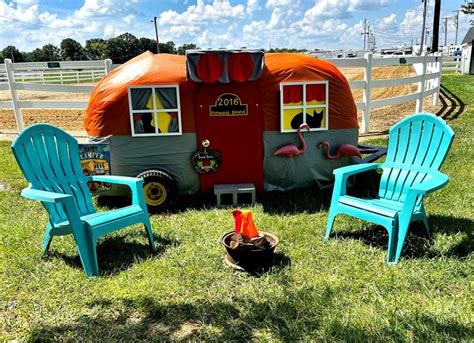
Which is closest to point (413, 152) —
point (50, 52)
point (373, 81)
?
point (373, 81)

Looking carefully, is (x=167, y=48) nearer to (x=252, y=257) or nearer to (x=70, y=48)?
(x=70, y=48)

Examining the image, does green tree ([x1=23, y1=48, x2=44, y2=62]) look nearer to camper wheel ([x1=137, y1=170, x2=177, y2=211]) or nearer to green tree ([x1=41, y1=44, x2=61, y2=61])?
green tree ([x1=41, y1=44, x2=61, y2=61])

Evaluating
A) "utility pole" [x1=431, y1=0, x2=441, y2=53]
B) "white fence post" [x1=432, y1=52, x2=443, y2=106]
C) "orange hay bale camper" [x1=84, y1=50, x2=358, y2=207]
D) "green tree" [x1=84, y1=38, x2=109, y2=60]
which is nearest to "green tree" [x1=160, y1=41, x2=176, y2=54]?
"green tree" [x1=84, y1=38, x2=109, y2=60]

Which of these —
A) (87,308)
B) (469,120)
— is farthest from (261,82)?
(469,120)

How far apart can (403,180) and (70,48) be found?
77060mm

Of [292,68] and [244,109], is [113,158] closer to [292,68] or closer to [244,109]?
[244,109]

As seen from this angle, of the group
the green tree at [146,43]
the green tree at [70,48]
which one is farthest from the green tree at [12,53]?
the green tree at [146,43]

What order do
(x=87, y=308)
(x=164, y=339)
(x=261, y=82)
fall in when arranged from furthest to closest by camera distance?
(x=261, y=82) < (x=87, y=308) < (x=164, y=339)

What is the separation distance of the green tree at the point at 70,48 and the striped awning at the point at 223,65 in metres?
71.4

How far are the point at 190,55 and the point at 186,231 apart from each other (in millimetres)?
2070

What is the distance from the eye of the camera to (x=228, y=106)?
5.22m

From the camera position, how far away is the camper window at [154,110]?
16.8 feet

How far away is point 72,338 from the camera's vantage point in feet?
9.26

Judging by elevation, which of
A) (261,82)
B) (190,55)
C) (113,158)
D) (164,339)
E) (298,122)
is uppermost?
(190,55)
